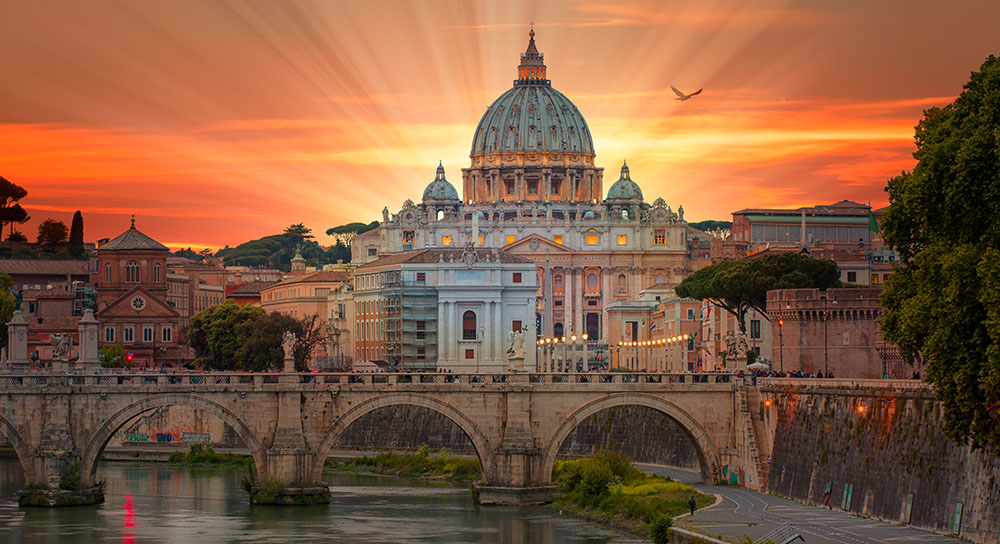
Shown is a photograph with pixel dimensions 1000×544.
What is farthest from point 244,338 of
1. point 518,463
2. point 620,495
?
point 620,495

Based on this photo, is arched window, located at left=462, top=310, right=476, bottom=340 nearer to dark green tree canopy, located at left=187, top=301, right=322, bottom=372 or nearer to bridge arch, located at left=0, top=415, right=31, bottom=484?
dark green tree canopy, located at left=187, top=301, right=322, bottom=372

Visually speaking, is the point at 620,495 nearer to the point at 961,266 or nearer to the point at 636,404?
the point at 636,404

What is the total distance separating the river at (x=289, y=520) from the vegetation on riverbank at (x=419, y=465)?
4774 millimetres

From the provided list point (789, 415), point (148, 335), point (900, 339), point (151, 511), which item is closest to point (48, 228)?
point (148, 335)

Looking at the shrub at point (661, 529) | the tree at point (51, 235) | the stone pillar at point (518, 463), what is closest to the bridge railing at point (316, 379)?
the stone pillar at point (518, 463)

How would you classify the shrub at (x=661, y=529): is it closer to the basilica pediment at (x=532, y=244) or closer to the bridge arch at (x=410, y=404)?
the bridge arch at (x=410, y=404)

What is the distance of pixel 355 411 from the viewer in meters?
64.3

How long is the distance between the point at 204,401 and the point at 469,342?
5977cm

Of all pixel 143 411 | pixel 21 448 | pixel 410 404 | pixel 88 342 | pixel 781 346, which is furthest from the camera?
pixel 88 342

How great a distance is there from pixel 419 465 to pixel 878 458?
118 ft

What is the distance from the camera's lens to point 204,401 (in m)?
64.2

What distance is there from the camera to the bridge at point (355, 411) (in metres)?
63.7

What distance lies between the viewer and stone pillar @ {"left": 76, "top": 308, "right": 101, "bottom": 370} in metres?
76.0

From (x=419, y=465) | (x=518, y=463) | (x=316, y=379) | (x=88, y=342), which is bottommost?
(x=419, y=465)
